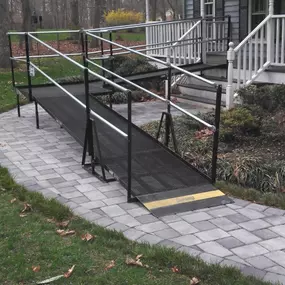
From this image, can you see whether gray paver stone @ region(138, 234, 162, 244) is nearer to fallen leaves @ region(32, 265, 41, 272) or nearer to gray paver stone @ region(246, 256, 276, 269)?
gray paver stone @ region(246, 256, 276, 269)

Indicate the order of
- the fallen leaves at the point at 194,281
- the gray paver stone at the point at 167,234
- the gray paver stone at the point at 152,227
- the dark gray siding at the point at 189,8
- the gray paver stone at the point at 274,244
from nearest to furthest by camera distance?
the fallen leaves at the point at 194,281 < the gray paver stone at the point at 274,244 < the gray paver stone at the point at 167,234 < the gray paver stone at the point at 152,227 < the dark gray siding at the point at 189,8

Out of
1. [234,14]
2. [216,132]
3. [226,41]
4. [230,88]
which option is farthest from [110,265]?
[234,14]

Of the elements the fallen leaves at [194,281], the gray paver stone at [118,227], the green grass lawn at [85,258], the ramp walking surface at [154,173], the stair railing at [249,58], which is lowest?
the gray paver stone at [118,227]

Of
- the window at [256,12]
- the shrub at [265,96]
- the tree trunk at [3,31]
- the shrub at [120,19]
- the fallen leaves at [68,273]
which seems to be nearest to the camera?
the fallen leaves at [68,273]

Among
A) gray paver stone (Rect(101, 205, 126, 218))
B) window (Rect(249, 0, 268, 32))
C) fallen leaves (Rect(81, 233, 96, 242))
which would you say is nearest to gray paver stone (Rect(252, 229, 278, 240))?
gray paver stone (Rect(101, 205, 126, 218))

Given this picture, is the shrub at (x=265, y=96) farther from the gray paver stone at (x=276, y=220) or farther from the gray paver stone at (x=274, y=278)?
the gray paver stone at (x=274, y=278)

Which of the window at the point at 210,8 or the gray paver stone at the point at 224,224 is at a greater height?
the window at the point at 210,8

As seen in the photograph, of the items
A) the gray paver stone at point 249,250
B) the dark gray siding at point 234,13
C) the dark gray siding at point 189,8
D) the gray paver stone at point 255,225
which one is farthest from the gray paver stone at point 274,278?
the dark gray siding at point 189,8

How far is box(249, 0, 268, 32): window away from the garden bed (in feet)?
11.8

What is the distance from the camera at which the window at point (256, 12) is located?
10930 mm

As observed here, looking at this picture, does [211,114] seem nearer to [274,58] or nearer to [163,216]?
[274,58]

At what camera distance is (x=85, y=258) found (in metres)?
3.52

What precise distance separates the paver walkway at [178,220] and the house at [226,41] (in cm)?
380

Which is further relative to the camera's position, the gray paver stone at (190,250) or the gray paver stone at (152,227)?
the gray paver stone at (152,227)
